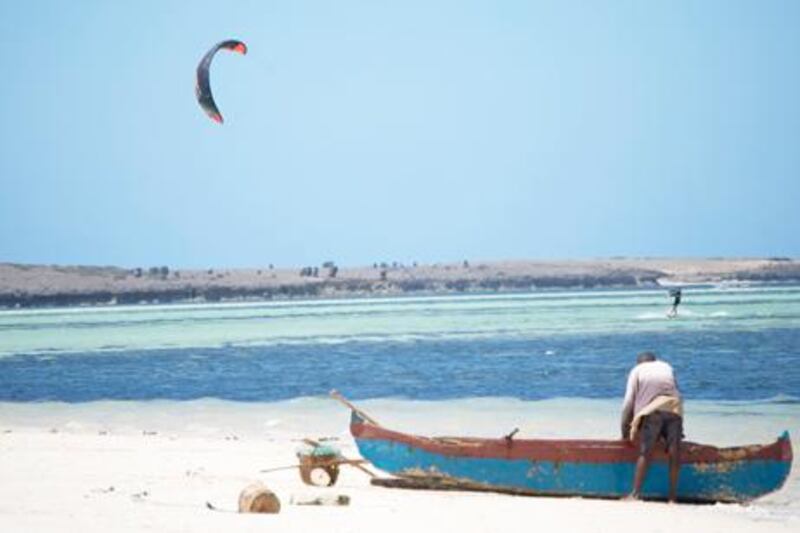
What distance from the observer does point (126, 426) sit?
20203 millimetres

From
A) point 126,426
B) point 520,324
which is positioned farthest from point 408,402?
point 520,324

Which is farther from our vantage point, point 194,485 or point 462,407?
point 462,407

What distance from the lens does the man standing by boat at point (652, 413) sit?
434 inches

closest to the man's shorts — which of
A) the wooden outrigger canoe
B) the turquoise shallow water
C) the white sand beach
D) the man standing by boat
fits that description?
the man standing by boat

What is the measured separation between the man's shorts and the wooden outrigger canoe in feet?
0.50

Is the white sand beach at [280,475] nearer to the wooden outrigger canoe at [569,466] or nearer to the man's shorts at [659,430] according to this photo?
the wooden outrigger canoe at [569,466]

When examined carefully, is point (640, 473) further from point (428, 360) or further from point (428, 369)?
point (428, 360)

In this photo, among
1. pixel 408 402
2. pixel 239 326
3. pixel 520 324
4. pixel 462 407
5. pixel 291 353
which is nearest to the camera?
pixel 462 407

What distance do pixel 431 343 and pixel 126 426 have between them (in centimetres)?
2232

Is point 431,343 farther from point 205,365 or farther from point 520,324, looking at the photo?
point 520,324

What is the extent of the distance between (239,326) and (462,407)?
46791mm

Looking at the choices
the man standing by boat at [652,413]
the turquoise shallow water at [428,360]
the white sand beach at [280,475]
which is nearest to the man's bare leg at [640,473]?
the man standing by boat at [652,413]

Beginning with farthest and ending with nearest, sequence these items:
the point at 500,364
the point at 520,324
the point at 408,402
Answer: the point at 520,324 → the point at 500,364 → the point at 408,402

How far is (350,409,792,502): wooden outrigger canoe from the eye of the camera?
37.1 feet
